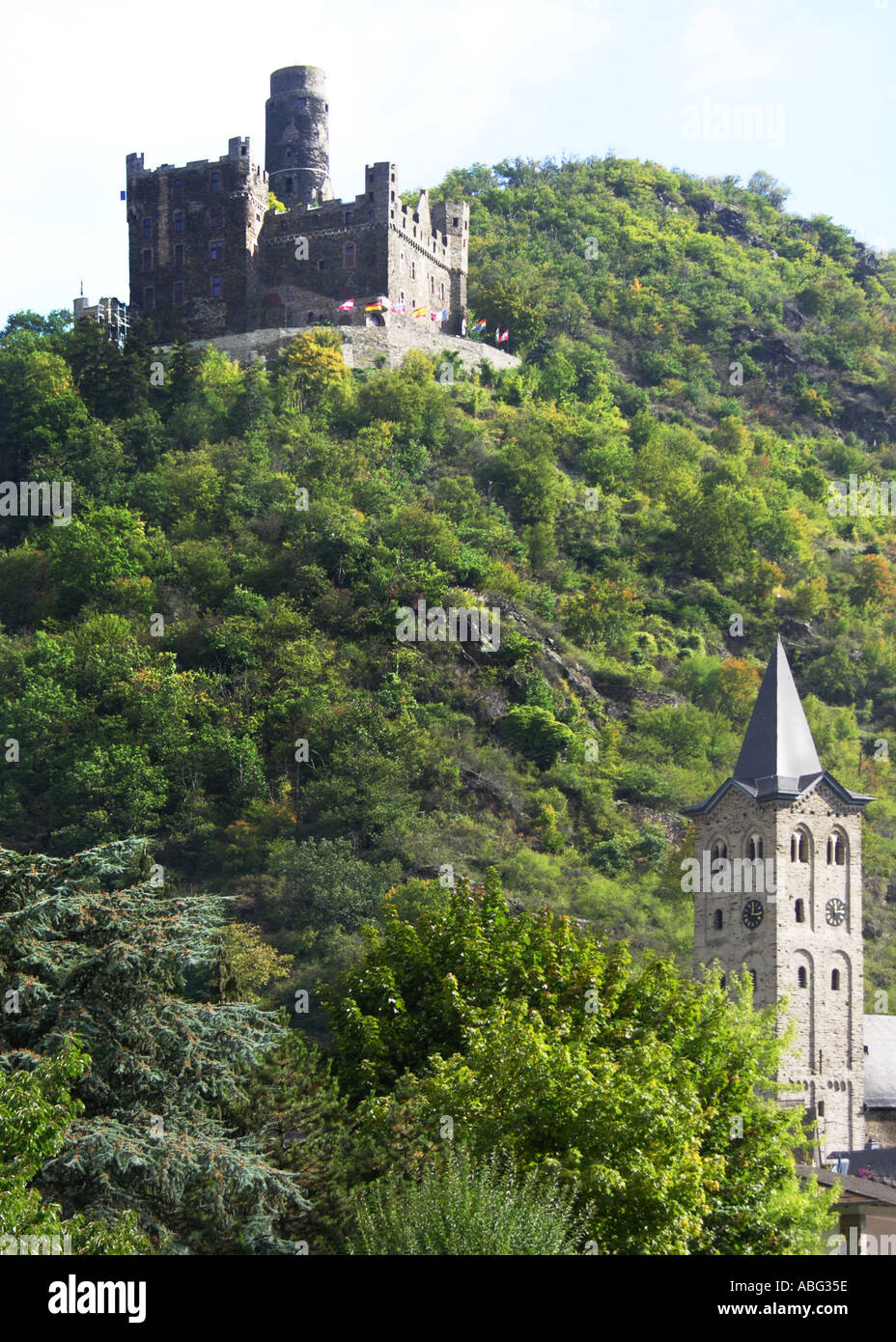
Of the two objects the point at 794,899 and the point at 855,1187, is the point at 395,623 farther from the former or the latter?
the point at 855,1187

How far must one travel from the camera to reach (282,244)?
96.8 meters

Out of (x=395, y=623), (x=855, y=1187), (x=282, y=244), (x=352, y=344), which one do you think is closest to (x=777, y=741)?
(x=855, y=1187)

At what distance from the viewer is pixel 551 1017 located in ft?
114

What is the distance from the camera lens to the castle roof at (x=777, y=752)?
64.7 m

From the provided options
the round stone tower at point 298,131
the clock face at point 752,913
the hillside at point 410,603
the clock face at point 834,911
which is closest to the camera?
the clock face at point 752,913

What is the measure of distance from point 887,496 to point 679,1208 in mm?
100537

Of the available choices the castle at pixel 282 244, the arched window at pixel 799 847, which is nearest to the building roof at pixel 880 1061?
the arched window at pixel 799 847

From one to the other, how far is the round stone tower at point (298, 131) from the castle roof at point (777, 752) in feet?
156

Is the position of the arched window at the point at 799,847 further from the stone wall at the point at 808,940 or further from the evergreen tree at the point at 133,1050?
the evergreen tree at the point at 133,1050

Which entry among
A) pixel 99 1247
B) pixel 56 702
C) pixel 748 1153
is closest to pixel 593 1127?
pixel 748 1153

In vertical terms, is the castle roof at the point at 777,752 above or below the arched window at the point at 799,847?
above

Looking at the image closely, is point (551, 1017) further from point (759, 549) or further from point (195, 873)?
point (759, 549)

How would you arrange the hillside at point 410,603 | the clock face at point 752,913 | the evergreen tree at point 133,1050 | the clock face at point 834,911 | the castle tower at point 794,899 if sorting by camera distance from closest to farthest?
the evergreen tree at point 133,1050, the castle tower at point 794,899, the clock face at point 752,913, the clock face at point 834,911, the hillside at point 410,603

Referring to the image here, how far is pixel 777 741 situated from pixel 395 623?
22542 mm
